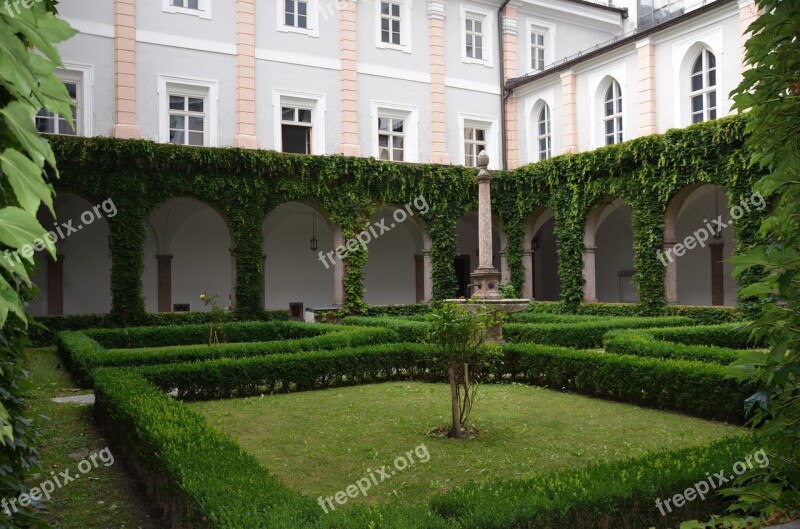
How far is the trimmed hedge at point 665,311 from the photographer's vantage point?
16.3 meters

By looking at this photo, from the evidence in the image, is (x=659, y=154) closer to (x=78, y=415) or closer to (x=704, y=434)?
(x=704, y=434)

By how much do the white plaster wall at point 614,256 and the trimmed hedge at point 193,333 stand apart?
15.1 meters

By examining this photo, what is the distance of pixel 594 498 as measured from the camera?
3873 mm

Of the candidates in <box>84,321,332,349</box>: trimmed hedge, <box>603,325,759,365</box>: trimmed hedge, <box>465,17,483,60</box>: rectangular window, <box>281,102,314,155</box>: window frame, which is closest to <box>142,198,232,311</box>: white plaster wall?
<box>281,102,314,155</box>: window frame

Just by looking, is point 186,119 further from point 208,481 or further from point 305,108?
point 208,481

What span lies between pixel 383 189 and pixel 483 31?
704 cm

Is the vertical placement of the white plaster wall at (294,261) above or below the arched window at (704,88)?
below

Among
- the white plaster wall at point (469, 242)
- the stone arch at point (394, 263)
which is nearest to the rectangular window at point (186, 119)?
the stone arch at point (394, 263)

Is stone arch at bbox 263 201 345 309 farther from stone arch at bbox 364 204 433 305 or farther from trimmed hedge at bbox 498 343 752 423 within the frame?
trimmed hedge at bbox 498 343 752 423

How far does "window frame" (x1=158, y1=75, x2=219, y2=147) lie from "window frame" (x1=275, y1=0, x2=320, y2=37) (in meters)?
2.74

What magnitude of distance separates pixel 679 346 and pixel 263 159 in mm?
12531

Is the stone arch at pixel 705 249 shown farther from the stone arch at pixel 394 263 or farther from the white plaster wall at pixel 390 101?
the stone arch at pixel 394 263

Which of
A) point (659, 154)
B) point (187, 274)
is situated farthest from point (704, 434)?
point (187, 274)

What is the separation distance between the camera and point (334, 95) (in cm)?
2009
